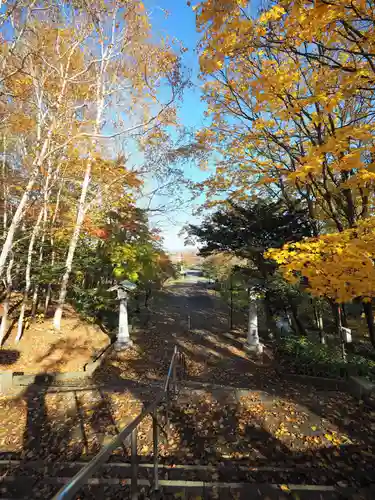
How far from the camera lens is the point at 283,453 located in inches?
148

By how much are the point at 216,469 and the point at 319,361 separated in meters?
6.98

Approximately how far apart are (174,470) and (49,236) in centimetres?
1227

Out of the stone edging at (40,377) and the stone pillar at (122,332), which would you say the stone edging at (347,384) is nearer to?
the stone pillar at (122,332)

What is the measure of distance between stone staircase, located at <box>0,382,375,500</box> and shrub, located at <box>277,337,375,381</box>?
4778 millimetres

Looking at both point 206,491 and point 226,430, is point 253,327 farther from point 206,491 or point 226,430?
point 206,491

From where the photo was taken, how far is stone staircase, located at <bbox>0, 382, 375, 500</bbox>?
9.76ft

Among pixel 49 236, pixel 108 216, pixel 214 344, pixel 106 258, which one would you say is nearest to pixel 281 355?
pixel 214 344

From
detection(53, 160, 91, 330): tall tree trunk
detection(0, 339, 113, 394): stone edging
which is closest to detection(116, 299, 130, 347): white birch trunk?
→ detection(0, 339, 113, 394): stone edging

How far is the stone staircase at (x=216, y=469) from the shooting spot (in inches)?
117

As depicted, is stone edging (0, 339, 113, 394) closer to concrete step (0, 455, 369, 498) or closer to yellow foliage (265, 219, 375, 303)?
concrete step (0, 455, 369, 498)

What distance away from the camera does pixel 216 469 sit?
3.35m

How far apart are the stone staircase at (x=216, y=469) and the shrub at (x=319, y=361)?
478 centimetres

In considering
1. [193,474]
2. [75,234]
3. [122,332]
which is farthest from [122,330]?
[193,474]

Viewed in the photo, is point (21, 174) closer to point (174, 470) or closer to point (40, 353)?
point (40, 353)
